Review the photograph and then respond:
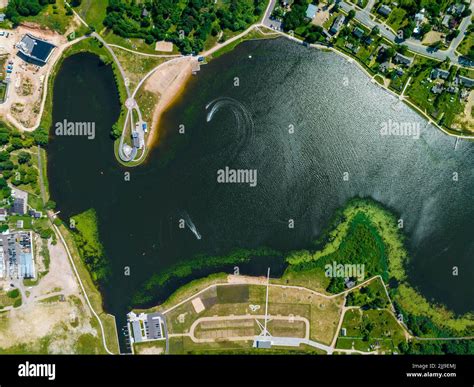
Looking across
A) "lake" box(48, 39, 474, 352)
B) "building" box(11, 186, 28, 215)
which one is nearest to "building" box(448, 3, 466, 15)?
"lake" box(48, 39, 474, 352)

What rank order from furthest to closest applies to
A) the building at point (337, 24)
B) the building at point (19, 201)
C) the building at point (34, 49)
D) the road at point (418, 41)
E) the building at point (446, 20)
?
the road at point (418, 41)
the building at point (446, 20)
the building at point (337, 24)
the building at point (34, 49)
the building at point (19, 201)

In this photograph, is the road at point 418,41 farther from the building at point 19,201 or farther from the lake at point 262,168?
the building at point 19,201

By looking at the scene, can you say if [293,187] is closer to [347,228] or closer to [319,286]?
Result: [347,228]

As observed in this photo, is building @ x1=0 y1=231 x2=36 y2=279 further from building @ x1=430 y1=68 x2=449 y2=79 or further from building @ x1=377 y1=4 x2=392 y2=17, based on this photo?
building @ x1=430 y1=68 x2=449 y2=79

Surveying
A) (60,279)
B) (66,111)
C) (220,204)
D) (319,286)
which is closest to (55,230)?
(60,279)

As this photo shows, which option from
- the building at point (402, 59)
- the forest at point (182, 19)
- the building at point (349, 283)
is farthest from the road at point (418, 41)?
the building at point (349, 283)
